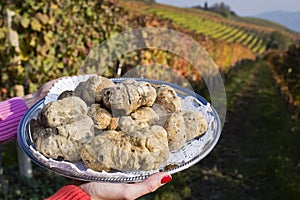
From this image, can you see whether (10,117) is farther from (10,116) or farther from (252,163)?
(252,163)

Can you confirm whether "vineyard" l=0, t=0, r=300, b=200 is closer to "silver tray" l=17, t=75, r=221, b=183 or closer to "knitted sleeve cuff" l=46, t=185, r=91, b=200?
"silver tray" l=17, t=75, r=221, b=183

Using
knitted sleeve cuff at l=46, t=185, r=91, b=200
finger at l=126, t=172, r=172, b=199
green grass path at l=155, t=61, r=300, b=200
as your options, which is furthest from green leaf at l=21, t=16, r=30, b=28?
finger at l=126, t=172, r=172, b=199

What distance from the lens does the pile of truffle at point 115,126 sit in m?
1.26

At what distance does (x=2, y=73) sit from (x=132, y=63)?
192 cm

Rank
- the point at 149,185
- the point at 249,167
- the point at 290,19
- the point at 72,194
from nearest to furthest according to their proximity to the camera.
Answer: the point at 149,185 < the point at 72,194 < the point at 249,167 < the point at 290,19

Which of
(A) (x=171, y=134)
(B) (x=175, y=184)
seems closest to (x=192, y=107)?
(A) (x=171, y=134)

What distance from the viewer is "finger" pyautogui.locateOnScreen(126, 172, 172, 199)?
1.20 meters

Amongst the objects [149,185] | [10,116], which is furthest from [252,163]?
[149,185]

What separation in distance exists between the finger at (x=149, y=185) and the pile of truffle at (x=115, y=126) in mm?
64

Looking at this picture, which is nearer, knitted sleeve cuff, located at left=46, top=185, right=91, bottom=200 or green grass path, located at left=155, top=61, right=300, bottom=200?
knitted sleeve cuff, located at left=46, top=185, right=91, bottom=200

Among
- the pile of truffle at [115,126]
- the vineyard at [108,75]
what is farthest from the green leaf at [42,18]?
the pile of truffle at [115,126]

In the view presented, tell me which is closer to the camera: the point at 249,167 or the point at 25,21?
the point at 25,21

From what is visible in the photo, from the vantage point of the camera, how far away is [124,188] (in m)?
1.25

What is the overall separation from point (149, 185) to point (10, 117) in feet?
2.96
